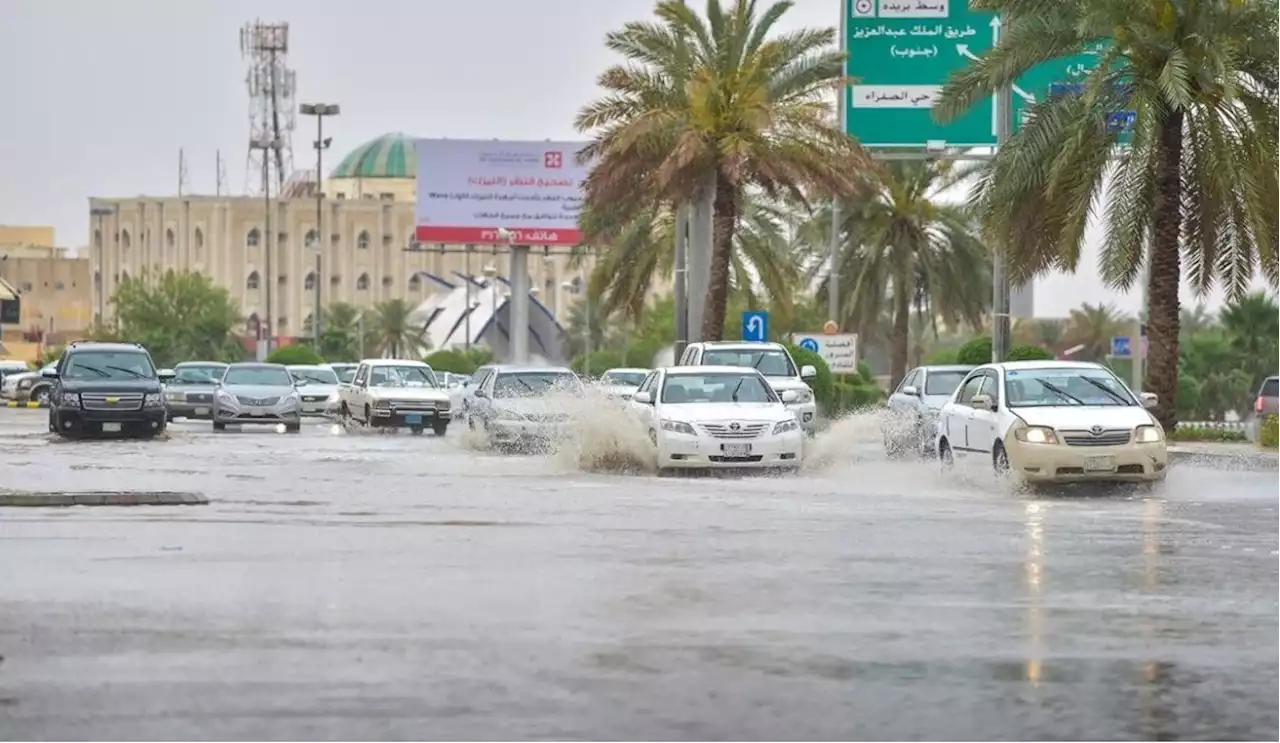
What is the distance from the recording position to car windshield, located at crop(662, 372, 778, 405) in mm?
28797

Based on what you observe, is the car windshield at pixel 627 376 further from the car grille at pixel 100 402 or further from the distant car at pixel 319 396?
the car grille at pixel 100 402

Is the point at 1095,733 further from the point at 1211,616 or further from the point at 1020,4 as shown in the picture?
the point at 1020,4

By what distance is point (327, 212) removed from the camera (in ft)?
593

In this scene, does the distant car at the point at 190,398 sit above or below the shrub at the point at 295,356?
below

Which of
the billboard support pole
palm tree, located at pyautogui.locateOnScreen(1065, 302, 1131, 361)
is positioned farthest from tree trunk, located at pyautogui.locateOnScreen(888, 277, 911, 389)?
palm tree, located at pyautogui.locateOnScreen(1065, 302, 1131, 361)

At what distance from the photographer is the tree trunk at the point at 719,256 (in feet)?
153

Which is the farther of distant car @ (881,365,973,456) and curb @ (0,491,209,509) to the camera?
distant car @ (881,365,973,456)

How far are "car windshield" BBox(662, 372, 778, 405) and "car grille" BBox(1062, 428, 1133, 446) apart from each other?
5727 millimetres

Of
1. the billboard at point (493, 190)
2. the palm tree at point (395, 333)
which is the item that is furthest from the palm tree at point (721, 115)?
the palm tree at point (395, 333)

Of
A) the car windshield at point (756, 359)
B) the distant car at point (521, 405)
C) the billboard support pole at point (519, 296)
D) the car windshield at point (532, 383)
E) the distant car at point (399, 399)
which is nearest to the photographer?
the distant car at point (521, 405)

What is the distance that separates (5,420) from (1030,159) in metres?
29.5

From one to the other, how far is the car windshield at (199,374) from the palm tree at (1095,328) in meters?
90.6

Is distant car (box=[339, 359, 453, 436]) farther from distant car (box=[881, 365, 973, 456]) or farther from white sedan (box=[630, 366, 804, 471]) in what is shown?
white sedan (box=[630, 366, 804, 471])

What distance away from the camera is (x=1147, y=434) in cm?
2420
